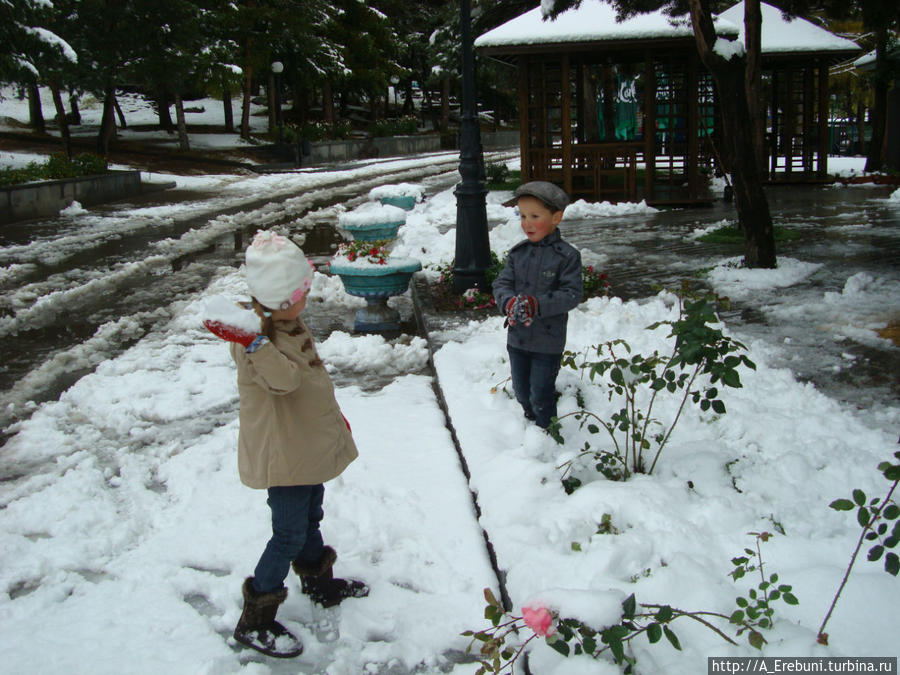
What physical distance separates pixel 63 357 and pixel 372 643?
5.18 m

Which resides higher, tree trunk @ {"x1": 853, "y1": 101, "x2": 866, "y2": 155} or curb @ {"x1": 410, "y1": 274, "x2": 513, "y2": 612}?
tree trunk @ {"x1": 853, "y1": 101, "x2": 866, "y2": 155}

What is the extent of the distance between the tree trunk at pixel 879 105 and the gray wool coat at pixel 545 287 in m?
18.7

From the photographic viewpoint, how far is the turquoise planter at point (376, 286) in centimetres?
773

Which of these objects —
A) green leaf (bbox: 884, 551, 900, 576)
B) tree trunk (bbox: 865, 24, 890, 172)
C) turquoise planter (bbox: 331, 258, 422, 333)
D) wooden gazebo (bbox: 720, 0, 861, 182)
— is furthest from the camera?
tree trunk (bbox: 865, 24, 890, 172)

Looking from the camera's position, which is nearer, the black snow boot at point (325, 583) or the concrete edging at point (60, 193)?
the black snow boot at point (325, 583)

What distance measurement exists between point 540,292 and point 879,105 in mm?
19753

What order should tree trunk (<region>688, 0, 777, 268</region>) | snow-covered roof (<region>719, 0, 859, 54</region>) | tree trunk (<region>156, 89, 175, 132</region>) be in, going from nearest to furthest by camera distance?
tree trunk (<region>688, 0, 777, 268</region>) < snow-covered roof (<region>719, 0, 859, 54</region>) < tree trunk (<region>156, 89, 175, 132</region>)

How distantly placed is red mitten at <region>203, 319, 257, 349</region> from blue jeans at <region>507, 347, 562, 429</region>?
2035mm

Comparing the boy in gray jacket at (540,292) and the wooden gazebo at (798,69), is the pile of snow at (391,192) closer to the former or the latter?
the wooden gazebo at (798,69)

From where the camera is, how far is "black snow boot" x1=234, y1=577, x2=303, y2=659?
→ 9.86 ft

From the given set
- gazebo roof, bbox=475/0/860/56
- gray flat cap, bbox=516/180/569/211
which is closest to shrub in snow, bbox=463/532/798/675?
gray flat cap, bbox=516/180/569/211

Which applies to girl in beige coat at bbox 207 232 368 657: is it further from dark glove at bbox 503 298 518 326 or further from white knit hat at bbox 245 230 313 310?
dark glove at bbox 503 298 518 326

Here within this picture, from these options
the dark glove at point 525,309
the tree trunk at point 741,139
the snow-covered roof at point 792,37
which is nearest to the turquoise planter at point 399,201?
the tree trunk at point 741,139

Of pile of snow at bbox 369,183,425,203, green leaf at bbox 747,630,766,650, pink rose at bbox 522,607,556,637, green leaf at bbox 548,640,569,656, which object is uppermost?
pile of snow at bbox 369,183,425,203
